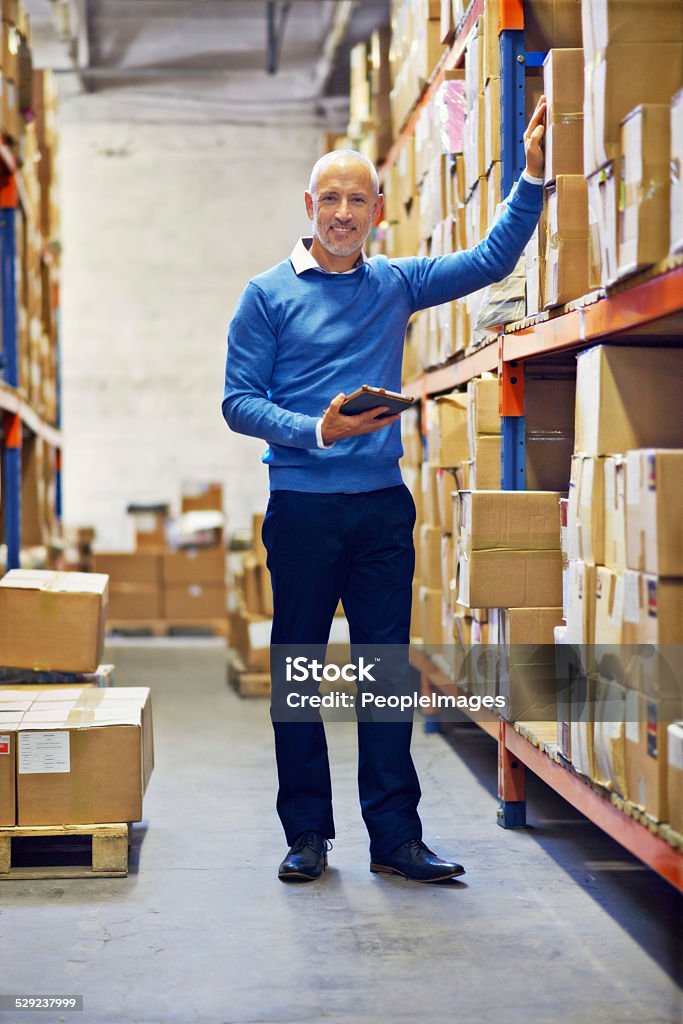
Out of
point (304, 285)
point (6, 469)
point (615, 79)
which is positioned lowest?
point (6, 469)

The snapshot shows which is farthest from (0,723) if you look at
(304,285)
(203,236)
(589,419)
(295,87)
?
(295,87)

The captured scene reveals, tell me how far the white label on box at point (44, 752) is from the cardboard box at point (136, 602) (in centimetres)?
646

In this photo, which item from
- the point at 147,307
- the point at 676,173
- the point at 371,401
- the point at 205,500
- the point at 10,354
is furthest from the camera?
the point at 147,307

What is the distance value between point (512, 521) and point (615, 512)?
82cm

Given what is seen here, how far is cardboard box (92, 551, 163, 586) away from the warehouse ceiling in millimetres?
4264

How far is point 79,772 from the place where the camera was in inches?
145

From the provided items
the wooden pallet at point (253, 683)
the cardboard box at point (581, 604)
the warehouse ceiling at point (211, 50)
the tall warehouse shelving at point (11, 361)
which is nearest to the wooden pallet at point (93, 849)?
the cardboard box at point (581, 604)

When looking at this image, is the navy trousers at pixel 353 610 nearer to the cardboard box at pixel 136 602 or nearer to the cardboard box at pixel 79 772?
the cardboard box at pixel 79 772

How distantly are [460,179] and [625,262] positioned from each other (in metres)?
2.19

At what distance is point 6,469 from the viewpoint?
20.0 feet

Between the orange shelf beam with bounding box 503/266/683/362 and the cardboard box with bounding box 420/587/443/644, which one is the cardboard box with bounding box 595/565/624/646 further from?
the cardboard box with bounding box 420/587/443/644

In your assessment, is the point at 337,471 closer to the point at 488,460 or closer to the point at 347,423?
the point at 347,423

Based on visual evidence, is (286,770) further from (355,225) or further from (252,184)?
(252,184)

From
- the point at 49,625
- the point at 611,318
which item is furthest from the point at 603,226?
the point at 49,625
